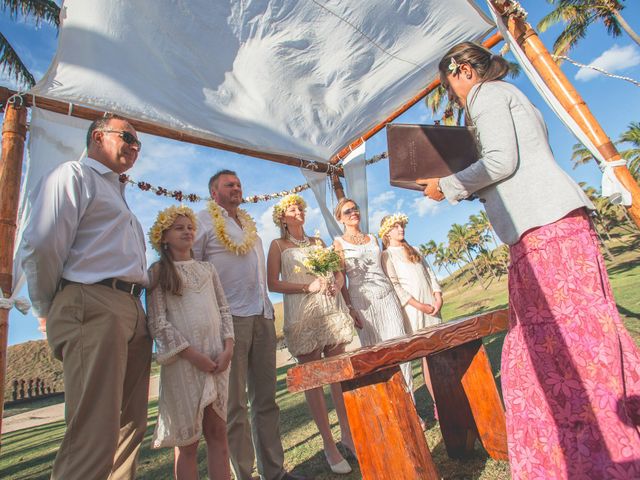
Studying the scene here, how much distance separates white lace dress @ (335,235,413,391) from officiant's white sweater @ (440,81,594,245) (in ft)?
7.65

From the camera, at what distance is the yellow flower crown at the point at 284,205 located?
13.0 feet

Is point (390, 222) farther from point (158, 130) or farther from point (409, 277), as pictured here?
point (158, 130)

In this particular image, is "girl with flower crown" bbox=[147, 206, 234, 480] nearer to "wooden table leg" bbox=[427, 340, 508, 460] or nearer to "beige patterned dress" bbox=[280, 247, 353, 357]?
"beige patterned dress" bbox=[280, 247, 353, 357]

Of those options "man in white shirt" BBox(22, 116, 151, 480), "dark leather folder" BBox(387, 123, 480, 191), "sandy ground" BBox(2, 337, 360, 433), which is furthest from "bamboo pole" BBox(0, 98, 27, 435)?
"sandy ground" BBox(2, 337, 360, 433)

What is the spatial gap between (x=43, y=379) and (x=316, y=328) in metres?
30.8

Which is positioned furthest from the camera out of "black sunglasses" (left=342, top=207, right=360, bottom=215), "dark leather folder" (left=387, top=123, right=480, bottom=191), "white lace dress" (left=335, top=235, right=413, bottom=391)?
"black sunglasses" (left=342, top=207, right=360, bottom=215)

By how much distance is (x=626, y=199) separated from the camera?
103 inches

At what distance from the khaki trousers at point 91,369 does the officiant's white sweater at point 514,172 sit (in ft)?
6.18

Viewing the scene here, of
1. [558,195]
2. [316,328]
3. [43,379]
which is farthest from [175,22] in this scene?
[43,379]

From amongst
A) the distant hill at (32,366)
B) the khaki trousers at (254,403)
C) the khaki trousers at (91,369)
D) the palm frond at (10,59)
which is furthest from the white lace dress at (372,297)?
the distant hill at (32,366)

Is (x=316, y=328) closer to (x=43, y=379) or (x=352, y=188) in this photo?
(x=352, y=188)

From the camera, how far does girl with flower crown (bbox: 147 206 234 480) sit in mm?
2285

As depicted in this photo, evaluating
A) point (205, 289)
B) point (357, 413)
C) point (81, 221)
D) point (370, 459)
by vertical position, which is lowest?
point (370, 459)

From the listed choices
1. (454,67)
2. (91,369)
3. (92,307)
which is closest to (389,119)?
(454,67)
